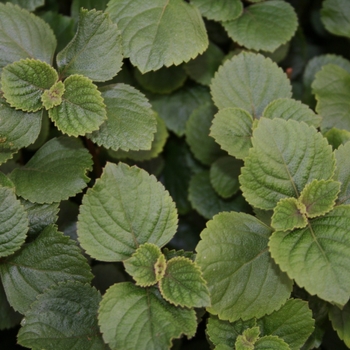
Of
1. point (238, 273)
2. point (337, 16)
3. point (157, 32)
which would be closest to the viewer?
point (238, 273)

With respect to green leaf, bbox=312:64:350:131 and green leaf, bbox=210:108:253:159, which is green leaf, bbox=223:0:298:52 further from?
green leaf, bbox=210:108:253:159

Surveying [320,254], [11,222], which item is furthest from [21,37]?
[320,254]

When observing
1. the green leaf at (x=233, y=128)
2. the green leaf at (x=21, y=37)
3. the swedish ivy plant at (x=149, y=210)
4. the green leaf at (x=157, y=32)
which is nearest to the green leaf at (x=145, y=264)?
the swedish ivy plant at (x=149, y=210)

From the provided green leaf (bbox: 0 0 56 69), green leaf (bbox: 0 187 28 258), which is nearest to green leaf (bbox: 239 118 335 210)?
green leaf (bbox: 0 187 28 258)

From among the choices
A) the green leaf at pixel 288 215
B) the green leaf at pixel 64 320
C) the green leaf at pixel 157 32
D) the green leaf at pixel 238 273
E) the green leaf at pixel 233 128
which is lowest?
the green leaf at pixel 64 320

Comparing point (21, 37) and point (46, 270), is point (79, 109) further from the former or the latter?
point (46, 270)

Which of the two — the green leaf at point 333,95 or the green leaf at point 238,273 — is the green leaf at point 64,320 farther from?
the green leaf at point 333,95
